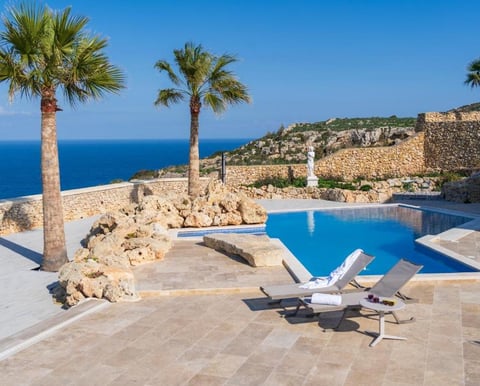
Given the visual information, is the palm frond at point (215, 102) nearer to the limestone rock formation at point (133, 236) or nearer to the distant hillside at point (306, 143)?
the limestone rock formation at point (133, 236)

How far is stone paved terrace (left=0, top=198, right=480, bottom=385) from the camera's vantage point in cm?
509

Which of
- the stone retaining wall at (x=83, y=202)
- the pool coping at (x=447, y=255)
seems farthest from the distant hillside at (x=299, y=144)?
the pool coping at (x=447, y=255)

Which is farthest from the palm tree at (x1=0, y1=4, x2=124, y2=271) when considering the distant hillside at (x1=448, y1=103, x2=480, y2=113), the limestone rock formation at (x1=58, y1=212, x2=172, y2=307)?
the distant hillside at (x1=448, y1=103, x2=480, y2=113)

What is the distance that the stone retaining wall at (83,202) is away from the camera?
14.7 m

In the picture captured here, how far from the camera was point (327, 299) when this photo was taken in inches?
243

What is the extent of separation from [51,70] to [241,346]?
6733 millimetres

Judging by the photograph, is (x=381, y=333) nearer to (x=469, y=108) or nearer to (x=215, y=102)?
(x=215, y=102)

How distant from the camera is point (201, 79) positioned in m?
17.4

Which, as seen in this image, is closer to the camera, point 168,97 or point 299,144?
point 168,97

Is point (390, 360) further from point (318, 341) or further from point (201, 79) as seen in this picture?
point (201, 79)

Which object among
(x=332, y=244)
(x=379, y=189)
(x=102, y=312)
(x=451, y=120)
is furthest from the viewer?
(x=451, y=120)

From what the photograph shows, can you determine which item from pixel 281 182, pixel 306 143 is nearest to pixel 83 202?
pixel 281 182

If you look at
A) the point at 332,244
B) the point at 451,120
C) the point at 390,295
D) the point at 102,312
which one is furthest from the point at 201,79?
the point at 451,120

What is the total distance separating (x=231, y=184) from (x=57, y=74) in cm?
1603
